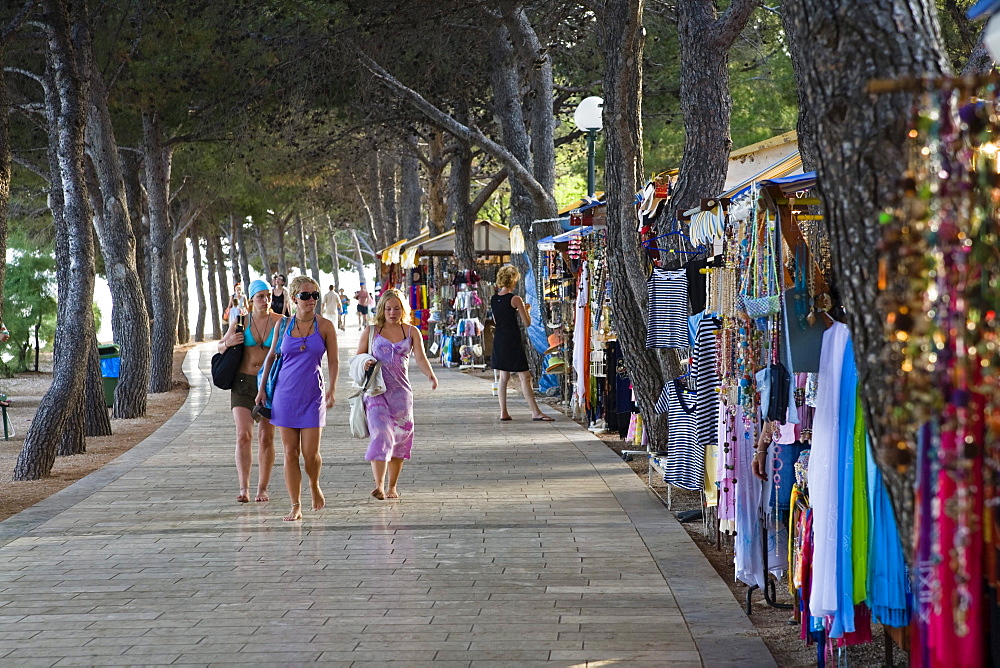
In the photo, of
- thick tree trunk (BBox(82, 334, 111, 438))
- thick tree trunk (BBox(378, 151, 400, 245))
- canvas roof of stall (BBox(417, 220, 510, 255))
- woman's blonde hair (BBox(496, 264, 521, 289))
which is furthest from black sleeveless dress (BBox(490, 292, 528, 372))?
thick tree trunk (BBox(378, 151, 400, 245))

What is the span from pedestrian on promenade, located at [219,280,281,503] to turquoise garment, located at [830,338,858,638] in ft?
17.0

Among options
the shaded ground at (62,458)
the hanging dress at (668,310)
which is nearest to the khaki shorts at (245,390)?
the shaded ground at (62,458)

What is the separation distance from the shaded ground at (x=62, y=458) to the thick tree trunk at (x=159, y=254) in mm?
525

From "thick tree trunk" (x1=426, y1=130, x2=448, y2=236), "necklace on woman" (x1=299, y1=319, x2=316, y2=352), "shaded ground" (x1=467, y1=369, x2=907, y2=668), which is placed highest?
"thick tree trunk" (x1=426, y1=130, x2=448, y2=236)

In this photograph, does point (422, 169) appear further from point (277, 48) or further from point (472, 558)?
point (472, 558)

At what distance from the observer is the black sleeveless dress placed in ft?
45.8

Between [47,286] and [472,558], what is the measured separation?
23.4 meters

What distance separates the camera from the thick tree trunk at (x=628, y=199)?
913cm

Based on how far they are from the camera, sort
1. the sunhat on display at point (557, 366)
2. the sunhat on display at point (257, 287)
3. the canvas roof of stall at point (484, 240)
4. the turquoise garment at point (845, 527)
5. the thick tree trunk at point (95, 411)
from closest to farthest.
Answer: the turquoise garment at point (845, 527) < the sunhat on display at point (257, 287) < the thick tree trunk at point (95, 411) < the sunhat on display at point (557, 366) < the canvas roof of stall at point (484, 240)

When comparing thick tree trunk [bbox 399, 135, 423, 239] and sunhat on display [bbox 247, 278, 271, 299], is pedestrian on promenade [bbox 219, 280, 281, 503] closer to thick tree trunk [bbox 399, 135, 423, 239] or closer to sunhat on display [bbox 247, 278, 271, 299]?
sunhat on display [bbox 247, 278, 271, 299]

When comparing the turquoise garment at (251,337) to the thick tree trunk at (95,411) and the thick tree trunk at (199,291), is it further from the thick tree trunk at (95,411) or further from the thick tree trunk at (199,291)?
the thick tree trunk at (199,291)

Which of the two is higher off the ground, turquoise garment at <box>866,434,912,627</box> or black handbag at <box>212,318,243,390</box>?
black handbag at <box>212,318,243,390</box>

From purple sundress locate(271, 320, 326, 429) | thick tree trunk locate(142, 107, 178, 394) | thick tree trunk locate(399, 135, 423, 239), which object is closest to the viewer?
purple sundress locate(271, 320, 326, 429)

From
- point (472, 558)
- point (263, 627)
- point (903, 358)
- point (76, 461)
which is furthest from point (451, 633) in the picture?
point (76, 461)
